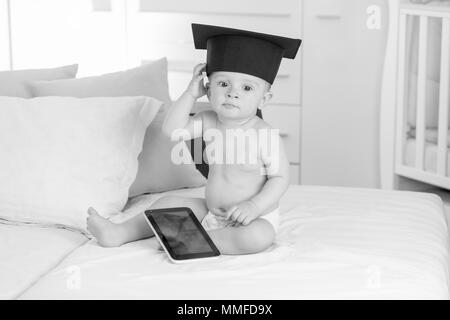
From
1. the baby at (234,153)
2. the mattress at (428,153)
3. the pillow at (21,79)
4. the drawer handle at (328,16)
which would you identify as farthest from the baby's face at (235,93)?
the drawer handle at (328,16)

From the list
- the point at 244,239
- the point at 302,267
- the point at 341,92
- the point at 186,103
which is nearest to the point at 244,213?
the point at 244,239

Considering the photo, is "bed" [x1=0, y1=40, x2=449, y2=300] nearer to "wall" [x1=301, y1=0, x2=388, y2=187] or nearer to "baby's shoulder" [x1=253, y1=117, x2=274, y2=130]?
"baby's shoulder" [x1=253, y1=117, x2=274, y2=130]

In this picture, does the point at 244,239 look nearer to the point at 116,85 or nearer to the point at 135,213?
the point at 135,213

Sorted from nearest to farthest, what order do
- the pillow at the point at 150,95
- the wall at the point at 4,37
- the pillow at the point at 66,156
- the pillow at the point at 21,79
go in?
the pillow at the point at 66,156 < the pillow at the point at 150,95 < the pillow at the point at 21,79 < the wall at the point at 4,37

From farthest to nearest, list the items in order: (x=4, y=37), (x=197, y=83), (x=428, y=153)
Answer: (x=4, y=37), (x=428, y=153), (x=197, y=83)

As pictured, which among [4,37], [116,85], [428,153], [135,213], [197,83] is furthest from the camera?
[4,37]

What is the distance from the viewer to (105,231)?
63.0 inches

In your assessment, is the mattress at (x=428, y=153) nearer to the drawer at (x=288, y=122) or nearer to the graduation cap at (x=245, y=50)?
the drawer at (x=288, y=122)

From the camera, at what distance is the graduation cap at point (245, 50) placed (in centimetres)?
157

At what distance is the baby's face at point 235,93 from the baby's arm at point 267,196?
3.7 inches

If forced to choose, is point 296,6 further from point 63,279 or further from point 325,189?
point 63,279

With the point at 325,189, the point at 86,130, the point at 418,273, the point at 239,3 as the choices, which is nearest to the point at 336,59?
the point at 239,3

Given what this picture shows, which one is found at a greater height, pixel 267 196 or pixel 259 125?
pixel 259 125

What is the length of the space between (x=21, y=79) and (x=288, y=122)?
121cm
